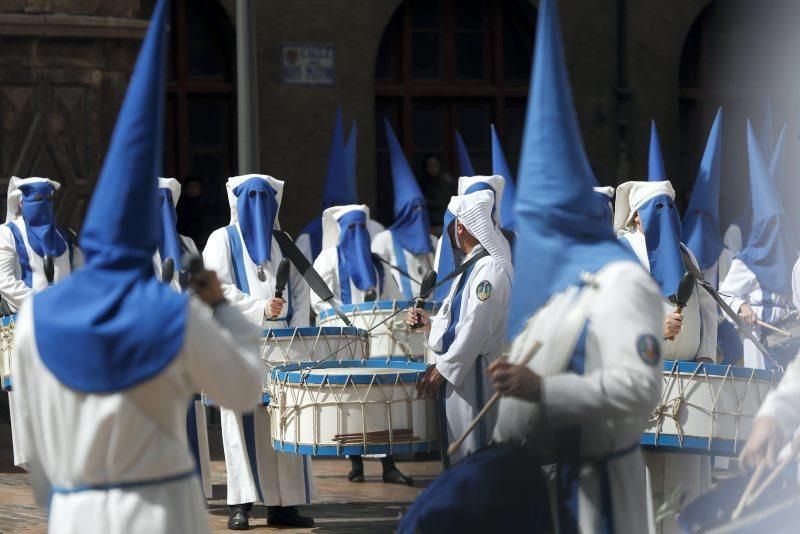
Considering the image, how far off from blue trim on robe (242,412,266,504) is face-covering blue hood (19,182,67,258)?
7.43ft

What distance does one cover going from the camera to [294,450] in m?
8.45

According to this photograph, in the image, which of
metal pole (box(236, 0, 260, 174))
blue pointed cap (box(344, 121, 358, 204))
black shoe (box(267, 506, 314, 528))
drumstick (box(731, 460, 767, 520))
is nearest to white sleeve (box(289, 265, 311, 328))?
black shoe (box(267, 506, 314, 528))

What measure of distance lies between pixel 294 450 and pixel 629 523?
11.8ft

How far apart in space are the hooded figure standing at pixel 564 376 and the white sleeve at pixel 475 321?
300 centimetres

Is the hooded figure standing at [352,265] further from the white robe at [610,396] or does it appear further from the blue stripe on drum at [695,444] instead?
the white robe at [610,396]

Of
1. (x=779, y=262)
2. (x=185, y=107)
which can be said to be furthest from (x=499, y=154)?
(x=185, y=107)

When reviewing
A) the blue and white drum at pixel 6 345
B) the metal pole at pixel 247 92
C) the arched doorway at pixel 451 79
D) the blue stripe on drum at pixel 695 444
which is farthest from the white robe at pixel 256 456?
the arched doorway at pixel 451 79

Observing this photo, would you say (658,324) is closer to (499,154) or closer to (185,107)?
(499,154)

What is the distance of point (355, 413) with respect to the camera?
8242 millimetres

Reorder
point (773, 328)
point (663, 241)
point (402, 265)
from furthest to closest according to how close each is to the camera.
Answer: point (402, 265), point (773, 328), point (663, 241)

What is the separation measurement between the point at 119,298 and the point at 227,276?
4.89m

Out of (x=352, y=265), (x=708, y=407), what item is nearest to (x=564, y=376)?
(x=708, y=407)

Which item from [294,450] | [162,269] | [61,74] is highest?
[61,74]

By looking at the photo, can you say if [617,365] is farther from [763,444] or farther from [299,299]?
[299,299]
